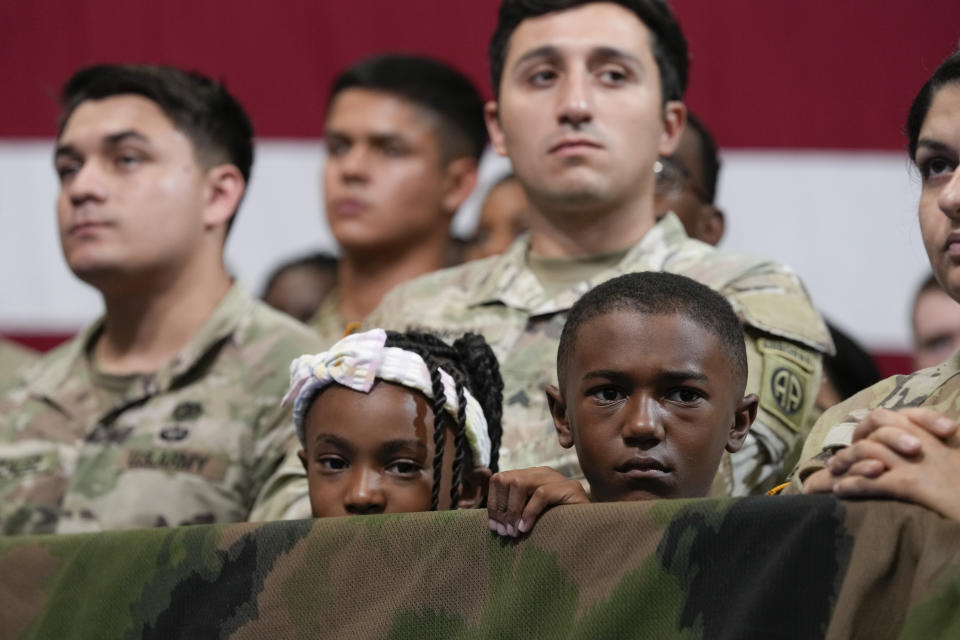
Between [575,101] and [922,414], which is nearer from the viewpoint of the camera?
[922,414]

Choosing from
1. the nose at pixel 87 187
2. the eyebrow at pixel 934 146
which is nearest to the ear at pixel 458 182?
the nose at pixel 87 187

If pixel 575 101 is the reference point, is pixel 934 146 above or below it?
above

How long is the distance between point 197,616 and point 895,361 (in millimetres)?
3415

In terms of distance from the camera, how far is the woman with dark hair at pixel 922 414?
4.56ft

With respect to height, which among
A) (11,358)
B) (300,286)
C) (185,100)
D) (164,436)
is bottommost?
(11,358)

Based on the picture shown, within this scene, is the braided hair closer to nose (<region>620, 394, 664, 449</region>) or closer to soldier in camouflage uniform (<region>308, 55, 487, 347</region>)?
nose (<region>620, 394, 664, 449</region>)

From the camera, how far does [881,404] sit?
80.9 inches

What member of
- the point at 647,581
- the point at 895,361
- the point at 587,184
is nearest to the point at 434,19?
the point at 895,361

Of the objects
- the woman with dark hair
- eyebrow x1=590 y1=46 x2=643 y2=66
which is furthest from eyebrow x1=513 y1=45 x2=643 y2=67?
the woman with dark hair

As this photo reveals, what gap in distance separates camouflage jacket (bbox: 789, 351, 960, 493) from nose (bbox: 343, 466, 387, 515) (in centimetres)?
65

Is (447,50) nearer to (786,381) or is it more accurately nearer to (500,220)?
(500,220)

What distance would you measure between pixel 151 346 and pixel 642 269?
1251 mm

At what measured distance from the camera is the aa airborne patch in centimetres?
244

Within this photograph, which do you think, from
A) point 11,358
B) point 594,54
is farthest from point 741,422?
point 11,358
